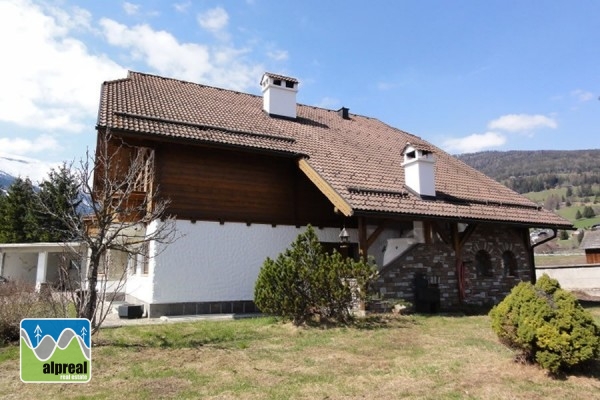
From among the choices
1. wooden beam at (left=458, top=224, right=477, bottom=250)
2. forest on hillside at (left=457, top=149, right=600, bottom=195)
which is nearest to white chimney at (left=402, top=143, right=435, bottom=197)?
wooden beam at (left=458, top=224, right=477, bottom=250)

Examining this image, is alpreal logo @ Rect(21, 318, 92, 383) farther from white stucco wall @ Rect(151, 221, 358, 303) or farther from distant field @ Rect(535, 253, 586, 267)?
distant field @ Rect(535, 253, 586, 267)

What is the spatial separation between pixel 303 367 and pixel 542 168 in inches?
6915

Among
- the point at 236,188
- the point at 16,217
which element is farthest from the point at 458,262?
the point at 16,217

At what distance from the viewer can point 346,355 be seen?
741 centimetres

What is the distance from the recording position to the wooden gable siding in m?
12.6

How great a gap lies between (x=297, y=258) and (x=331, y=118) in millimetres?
10940

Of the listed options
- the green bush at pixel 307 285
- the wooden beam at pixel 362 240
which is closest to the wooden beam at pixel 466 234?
the wooden beam at pixel 362 240

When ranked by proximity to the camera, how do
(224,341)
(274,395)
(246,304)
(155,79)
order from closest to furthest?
(274,395)
(224,341)
(246,304)
(155,79)

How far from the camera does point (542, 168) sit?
158125 millimetres

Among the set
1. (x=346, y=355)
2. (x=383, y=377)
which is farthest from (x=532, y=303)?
(x=346, y=355)

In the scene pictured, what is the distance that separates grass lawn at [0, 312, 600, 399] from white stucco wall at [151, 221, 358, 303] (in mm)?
2462

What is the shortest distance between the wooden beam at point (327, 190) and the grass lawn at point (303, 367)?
127 inches

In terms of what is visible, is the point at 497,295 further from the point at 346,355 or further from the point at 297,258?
the point at 346,355

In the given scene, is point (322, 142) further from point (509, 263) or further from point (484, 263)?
point (509, 263)
